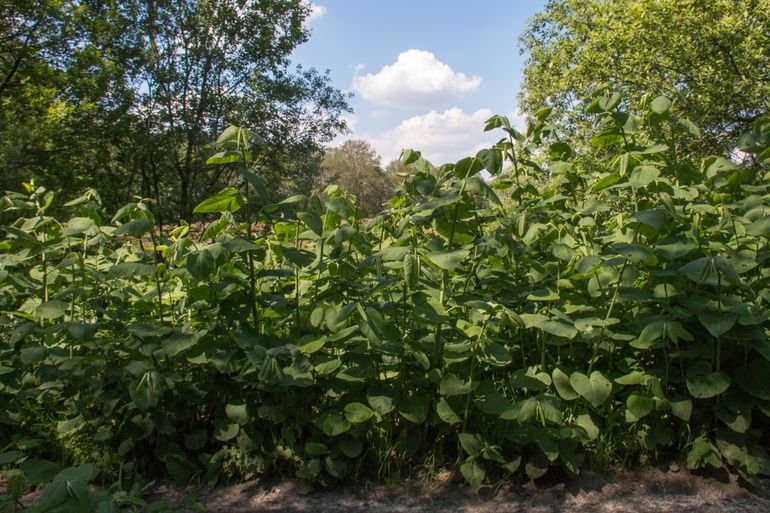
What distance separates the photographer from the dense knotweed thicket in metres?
2.15

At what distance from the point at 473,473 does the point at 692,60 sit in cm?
927

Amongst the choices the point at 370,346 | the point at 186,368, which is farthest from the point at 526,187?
the point at 186,368

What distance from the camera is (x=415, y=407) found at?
7.33 ft

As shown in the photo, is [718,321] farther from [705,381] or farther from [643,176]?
[643,176]

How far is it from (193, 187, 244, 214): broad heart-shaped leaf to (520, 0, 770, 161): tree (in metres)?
7.49

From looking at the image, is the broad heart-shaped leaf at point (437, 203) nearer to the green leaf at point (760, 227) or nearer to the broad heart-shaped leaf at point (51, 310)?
the green leaf at point (760, 227)

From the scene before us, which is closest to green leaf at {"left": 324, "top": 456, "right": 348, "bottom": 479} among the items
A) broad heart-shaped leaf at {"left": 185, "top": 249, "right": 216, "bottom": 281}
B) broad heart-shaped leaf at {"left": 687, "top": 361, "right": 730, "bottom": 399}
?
broad heart-shaped leaf at {"left": 185, "top": 249, "right": 216, "bottom": 281}

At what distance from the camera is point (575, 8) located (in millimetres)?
12289

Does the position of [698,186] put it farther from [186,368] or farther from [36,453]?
[36,453]

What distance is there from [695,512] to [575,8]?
489 inches

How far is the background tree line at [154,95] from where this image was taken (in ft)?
37.9

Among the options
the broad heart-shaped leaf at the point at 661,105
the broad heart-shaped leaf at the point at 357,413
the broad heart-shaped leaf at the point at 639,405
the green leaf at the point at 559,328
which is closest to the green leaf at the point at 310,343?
the broad heart-shaped leaf at the point at 357,413

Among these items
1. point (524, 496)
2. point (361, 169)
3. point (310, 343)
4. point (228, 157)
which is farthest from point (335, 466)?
point (361, 169)

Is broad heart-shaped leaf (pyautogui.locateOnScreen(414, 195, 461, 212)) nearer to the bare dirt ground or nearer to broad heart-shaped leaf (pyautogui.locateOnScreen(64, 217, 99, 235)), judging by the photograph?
the bare dirt ground
